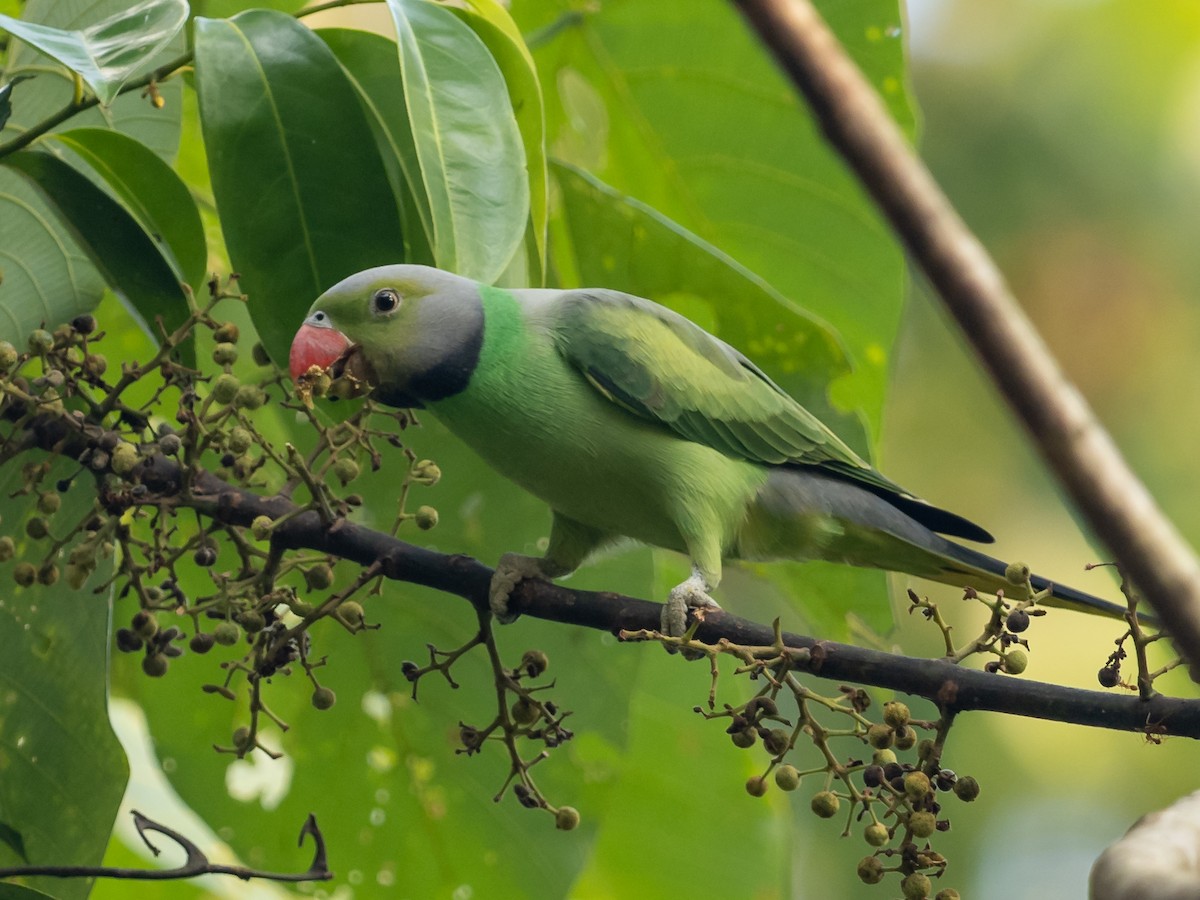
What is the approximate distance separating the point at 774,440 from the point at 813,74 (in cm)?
205

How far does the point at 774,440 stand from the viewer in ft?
8.43

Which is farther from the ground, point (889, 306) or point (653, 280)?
point (889, 306)

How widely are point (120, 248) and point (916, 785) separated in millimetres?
1308

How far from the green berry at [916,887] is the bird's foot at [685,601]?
2.03ft

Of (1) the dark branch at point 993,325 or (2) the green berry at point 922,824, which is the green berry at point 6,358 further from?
(1) the dark branch at point 993,325

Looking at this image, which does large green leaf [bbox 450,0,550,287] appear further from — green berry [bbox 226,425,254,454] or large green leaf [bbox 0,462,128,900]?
large green leaf [bbox 0,462,128,900]

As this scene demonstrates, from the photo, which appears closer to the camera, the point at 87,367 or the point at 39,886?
the point at 87,367

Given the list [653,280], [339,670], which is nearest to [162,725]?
[339,670]

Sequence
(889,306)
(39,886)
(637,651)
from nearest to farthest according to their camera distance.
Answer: (39,886), (637,651), (889,306)

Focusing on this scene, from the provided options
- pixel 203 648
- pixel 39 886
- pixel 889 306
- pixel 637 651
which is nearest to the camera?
pixel 203 648

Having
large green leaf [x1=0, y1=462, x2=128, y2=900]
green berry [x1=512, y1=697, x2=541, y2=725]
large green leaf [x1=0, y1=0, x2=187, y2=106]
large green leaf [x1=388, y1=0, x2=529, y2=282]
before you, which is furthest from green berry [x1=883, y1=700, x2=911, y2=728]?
large green leaf [x1=0, y1=462, x2=128, y2=900]

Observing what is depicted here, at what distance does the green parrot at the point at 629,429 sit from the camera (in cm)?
226

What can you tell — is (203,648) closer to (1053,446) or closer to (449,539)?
(449,539)

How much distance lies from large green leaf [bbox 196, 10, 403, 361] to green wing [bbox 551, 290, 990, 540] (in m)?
0.52
